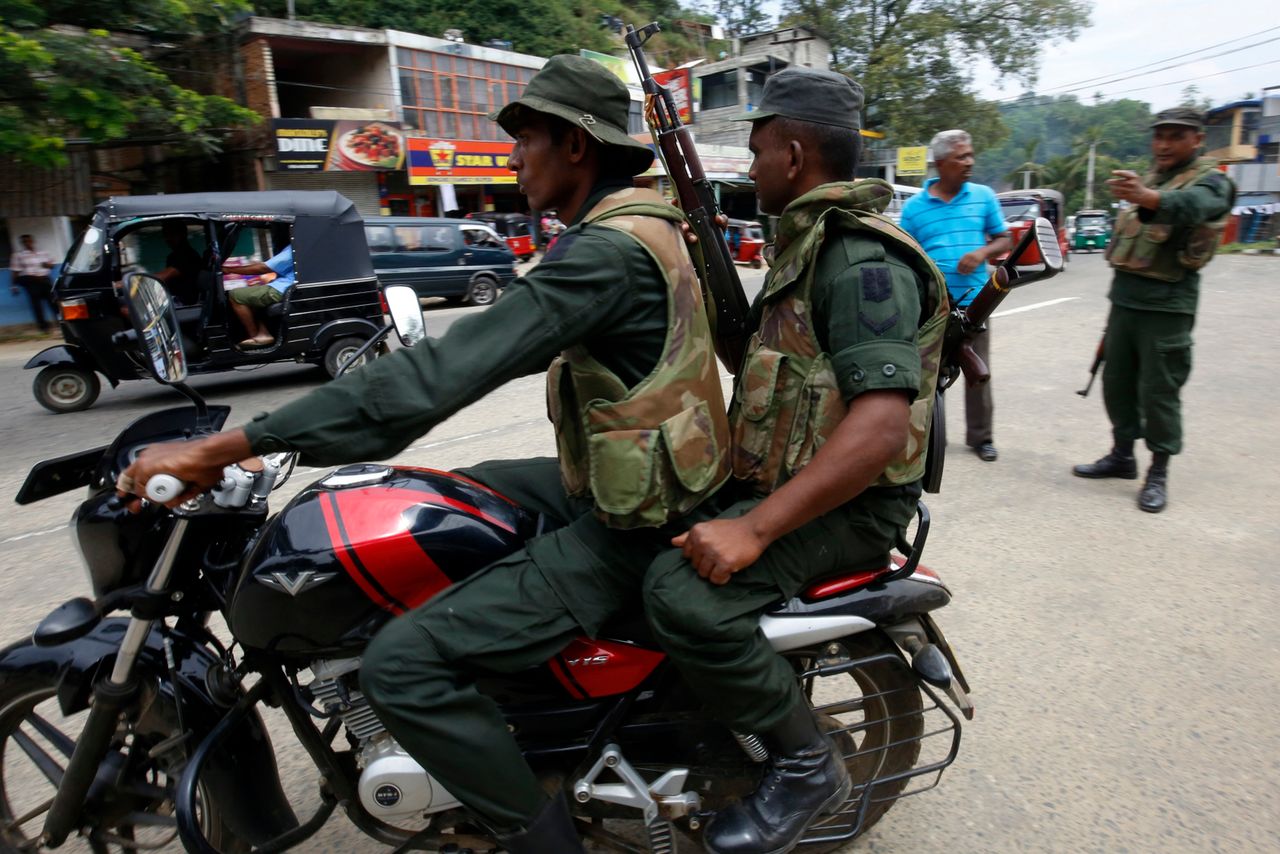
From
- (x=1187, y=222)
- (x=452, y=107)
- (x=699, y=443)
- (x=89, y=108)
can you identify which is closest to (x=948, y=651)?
(x=699, y=443)

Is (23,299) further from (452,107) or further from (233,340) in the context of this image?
(452,107)

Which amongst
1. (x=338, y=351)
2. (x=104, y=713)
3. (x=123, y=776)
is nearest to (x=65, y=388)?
(x=338, y=351)

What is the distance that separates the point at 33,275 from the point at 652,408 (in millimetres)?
15830

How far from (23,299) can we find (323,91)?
14.5 meters

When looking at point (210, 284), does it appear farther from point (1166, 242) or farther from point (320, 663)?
point (1166, 242)

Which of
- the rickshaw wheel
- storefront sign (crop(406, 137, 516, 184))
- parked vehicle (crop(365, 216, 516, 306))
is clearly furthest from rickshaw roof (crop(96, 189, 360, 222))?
storefront sign (crop(406, 137, 516, 184))

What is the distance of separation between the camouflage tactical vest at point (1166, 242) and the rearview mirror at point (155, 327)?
14.5 ft

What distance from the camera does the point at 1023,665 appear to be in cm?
300

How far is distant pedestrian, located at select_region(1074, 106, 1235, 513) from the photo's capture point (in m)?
4.00

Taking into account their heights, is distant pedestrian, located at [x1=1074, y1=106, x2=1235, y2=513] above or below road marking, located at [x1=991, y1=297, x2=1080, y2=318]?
above

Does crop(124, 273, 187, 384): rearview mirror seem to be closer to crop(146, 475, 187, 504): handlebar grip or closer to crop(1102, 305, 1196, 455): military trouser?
crop(146, 475, 187, 504): handlebar grip

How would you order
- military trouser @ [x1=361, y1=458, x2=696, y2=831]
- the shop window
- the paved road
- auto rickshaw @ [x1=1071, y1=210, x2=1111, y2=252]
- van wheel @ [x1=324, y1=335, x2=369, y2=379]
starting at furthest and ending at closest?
the shop window → auto rickshaw @ [x1=1071, y1=210, x2=1111, y2=252] → van wheel @ [x1=324, y1=335, x2=369, y2=379] → the paved road → military trouser @ [x1=361, y1=458, x2=696, y2=831]

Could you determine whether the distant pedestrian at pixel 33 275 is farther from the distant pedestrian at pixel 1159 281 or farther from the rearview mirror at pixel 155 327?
the distant pedestrian at pixel 1159 281

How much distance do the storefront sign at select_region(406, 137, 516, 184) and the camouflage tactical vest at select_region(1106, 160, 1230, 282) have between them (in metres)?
22.5
